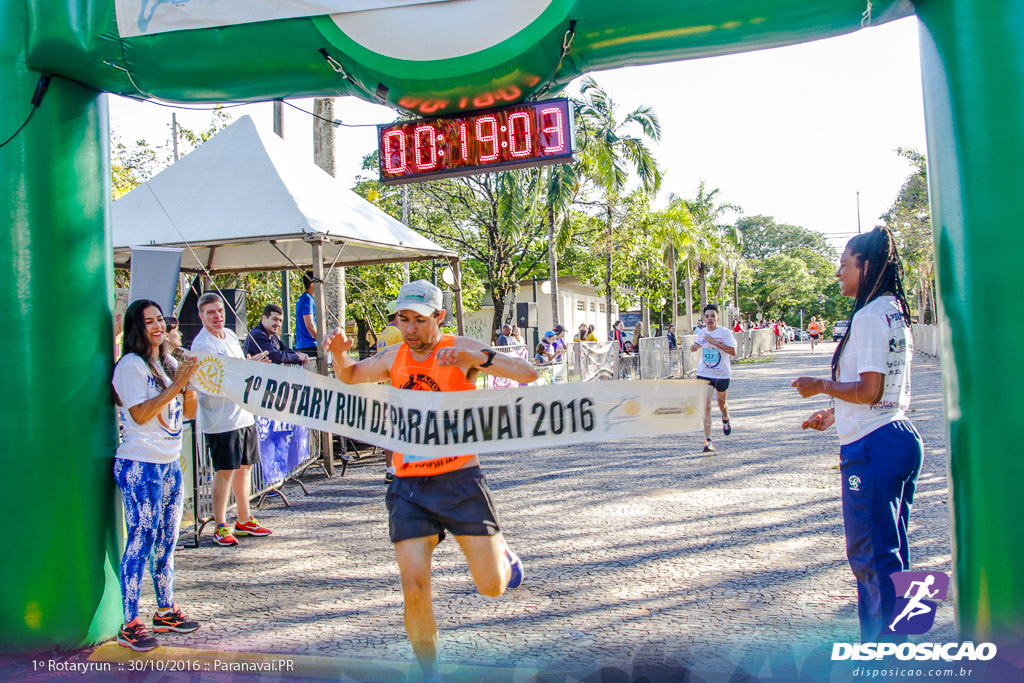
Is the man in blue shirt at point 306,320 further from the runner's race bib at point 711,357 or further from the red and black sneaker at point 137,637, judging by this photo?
the red and black sneaker at point 137,637

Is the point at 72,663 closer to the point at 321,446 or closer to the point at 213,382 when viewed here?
the point at 213,382

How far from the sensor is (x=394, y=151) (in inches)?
174

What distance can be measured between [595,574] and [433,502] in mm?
2046

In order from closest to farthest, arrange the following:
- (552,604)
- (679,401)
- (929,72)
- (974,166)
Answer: (974,166) → (929,72) → (679,401) → (552,604)

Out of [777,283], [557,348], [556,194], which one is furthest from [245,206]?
[777,283]

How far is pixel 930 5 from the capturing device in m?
3.45

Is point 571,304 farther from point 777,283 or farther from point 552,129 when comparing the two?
Result: point 777,283

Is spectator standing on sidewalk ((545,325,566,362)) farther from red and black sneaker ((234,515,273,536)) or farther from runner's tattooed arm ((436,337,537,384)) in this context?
runner's tattooed arm ((436,337,537,384))

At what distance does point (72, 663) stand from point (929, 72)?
5.24 m

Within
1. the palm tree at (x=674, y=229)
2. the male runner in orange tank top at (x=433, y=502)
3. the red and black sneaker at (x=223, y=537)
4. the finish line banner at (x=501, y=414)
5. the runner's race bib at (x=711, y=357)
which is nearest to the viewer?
the male runner in orange tank top at (x=433, y=502)

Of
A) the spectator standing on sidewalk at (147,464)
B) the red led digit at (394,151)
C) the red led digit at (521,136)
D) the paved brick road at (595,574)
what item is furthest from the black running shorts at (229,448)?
the red led digit at (521,136)

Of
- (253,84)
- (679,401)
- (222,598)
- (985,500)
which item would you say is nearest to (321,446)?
(222,598)

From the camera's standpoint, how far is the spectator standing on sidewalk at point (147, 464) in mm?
4062

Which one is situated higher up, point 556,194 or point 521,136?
point 556,194
